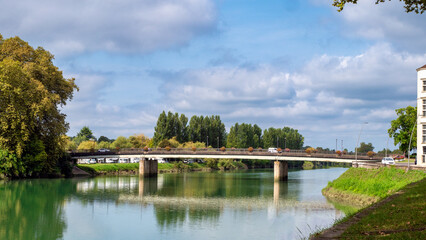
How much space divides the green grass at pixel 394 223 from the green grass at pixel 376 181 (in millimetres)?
16109

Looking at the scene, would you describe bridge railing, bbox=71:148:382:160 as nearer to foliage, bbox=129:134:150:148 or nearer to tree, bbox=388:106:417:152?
tree, bbox=388:106:417:152

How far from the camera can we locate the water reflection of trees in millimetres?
34291

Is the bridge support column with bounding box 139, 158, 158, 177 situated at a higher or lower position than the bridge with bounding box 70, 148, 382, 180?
lower

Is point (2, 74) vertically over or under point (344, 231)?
over

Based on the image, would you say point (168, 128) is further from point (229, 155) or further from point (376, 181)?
point (376, 181)

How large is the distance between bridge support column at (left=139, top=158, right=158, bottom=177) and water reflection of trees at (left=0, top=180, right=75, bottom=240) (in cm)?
3381

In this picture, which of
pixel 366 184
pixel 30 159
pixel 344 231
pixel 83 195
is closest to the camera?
pixel 344 231

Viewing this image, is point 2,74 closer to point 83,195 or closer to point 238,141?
point 83,195

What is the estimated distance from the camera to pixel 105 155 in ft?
363

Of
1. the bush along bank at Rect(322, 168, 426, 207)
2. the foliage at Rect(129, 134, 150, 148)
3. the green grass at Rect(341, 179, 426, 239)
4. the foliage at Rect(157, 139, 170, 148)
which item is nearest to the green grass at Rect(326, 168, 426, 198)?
the bush along bank at Rect(322, 168, 426, 207)

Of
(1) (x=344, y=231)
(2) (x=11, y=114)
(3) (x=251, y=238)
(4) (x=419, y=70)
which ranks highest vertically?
(4) (x=419, y=70)

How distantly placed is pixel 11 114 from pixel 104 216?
40915 mm

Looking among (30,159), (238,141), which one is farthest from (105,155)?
(238,141)

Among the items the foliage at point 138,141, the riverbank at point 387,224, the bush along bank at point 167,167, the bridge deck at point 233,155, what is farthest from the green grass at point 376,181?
the foliage at point 138,141
